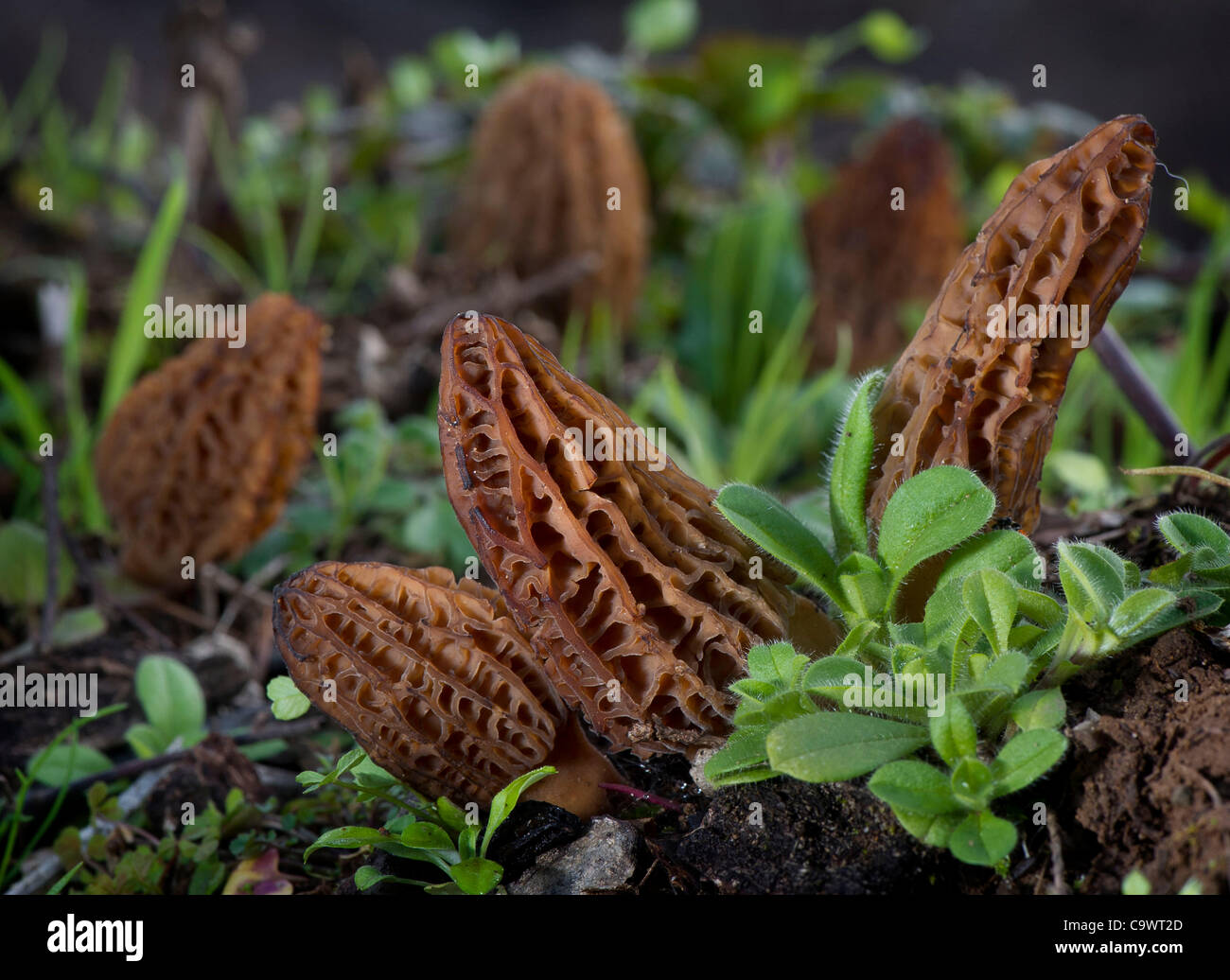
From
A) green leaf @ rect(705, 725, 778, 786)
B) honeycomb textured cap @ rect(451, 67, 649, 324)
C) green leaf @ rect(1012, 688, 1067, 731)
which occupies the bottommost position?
green leaf @ rect(705, 725, 778, 786)

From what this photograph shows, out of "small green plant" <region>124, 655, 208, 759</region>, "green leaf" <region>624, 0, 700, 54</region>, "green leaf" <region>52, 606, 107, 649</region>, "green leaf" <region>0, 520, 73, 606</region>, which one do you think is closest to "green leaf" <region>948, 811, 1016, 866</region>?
"small green plant" <region>124, 655, 208, 759</region>

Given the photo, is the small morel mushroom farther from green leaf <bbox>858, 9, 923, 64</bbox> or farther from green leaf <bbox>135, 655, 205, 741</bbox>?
green leaf <bbox>135, 655, 205, 741</bbox>

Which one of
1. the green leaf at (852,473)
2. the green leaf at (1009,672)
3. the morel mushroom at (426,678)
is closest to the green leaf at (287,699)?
the morel mushroom at (426,678)

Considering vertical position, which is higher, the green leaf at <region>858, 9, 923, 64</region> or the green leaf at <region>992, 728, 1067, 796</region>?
the green leaf at <region>858, 9, 923, 64</region>

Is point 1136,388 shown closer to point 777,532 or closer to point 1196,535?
point 1196,535

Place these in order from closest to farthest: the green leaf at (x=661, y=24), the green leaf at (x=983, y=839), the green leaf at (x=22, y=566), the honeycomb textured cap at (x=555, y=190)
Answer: the green leaf at (x=983, y=839) < the green leaf at (x=22, y=566) < the honeycomb textured cap at (x=555, y=190) < the green leaf at (x=661, y=24)

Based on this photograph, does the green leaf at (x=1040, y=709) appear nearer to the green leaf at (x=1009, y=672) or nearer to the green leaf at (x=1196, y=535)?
the green leaf at (x=1009, y=672)
